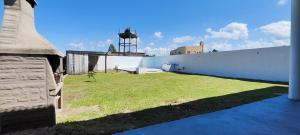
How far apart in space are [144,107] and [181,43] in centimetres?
3329

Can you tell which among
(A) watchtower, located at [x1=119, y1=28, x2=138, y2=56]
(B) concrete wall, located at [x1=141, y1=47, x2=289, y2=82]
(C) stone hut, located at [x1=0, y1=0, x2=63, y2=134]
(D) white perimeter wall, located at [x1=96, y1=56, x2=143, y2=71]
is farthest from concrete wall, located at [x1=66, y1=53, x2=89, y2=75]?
(C) stone hut, located at [x1=0, y1=0, x2=63, y2=134]

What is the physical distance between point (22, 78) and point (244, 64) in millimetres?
13178

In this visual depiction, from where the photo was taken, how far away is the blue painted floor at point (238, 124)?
9.53ft

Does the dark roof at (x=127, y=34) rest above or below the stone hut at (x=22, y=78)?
above

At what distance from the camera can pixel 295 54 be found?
5.07m

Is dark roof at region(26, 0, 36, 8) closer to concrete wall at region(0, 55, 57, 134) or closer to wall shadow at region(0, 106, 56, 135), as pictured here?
concrete wall at region(0, 55, 57, 134)

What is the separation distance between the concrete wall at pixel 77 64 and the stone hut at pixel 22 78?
13367 millimetres

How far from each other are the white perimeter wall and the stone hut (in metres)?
17.3

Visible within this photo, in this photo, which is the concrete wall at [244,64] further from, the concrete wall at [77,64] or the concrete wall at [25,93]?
the concrete wall at [25,93]

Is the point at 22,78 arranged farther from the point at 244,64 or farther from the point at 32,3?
the point at 244,64

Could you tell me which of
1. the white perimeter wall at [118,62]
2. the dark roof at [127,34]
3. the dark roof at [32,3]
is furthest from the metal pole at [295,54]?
the dark roof at [127,34]

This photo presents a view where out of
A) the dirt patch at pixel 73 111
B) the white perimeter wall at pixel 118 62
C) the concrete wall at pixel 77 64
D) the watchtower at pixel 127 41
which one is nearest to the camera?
the dirt patch at pixel 73 111

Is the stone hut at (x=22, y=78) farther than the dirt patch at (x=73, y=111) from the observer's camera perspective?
No

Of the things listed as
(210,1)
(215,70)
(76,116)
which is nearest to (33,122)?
(76,116)
